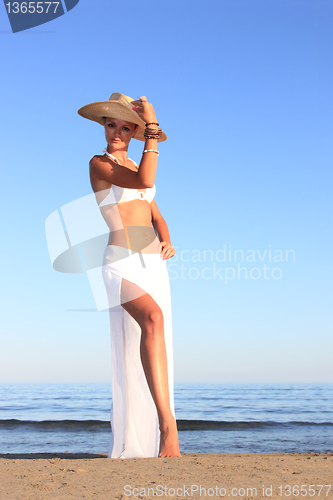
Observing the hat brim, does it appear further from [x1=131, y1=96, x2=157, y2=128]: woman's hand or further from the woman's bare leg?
the woman's bare leg

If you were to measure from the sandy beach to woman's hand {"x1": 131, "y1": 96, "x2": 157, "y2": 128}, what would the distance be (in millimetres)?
2870

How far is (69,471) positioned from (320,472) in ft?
5.58

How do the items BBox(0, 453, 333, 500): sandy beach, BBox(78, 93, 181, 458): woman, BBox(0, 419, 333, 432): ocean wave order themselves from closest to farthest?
BBox(0, 453, 333, 500): sandy beach < BBox(78, 93, 181, 458): woman < BBox(0, 419, 333, 432): ocean wave

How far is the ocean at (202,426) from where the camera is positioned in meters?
7.22

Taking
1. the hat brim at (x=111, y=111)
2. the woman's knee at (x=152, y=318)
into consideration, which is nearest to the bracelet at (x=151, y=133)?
the hat brim at (x=111, y=111)

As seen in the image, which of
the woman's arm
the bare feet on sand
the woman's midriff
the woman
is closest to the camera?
the bare feet on sand

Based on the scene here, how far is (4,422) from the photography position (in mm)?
10078

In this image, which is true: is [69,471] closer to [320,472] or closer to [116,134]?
[320,472]

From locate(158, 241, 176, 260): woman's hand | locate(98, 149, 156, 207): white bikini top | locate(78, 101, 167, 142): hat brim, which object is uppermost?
locate(78, 101, 167, 142): hat brim

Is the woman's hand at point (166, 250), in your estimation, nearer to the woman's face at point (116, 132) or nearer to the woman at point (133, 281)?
the woman at point (133, 281)

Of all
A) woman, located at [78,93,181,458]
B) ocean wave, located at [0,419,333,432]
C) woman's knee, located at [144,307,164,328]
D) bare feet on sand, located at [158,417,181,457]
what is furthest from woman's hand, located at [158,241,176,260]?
ocean wave, located at [0,419,333,432]

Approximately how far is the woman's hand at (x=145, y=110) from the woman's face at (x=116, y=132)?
32cm

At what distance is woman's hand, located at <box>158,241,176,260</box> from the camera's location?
4.68m

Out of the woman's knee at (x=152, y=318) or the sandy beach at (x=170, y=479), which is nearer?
the sandy beach at (x=170, y=479)
